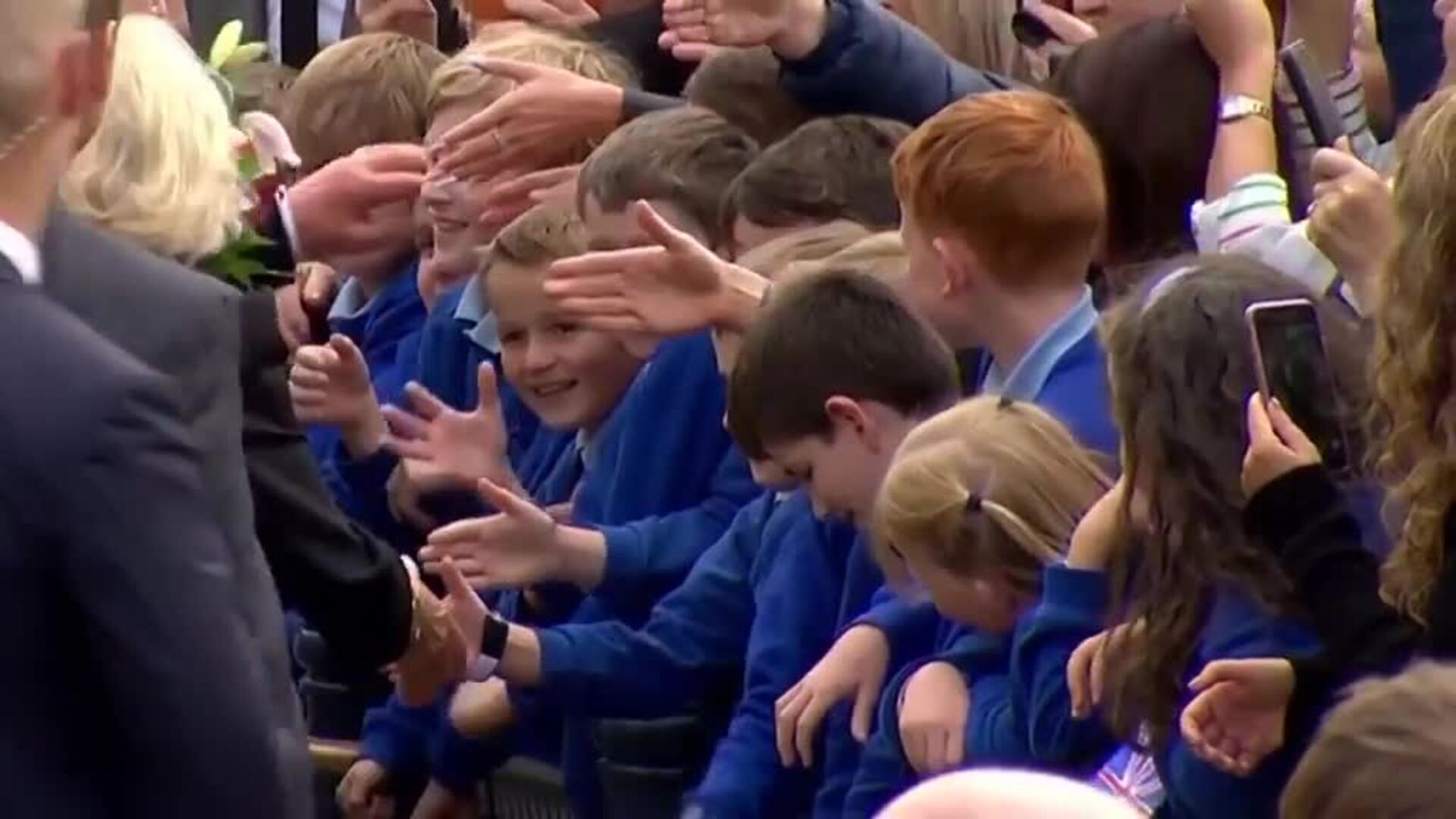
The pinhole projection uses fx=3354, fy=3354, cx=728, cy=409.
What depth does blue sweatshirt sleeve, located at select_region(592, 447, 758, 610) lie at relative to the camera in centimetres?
497

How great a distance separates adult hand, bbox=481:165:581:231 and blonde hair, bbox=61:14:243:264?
1.50m

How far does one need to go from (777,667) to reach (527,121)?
1.53m

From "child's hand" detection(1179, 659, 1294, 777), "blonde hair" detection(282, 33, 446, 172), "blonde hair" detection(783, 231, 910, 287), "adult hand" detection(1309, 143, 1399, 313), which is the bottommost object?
"blonde hair" detection(282, 33, 446, 172)

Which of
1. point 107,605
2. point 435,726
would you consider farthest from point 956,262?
point 107,605

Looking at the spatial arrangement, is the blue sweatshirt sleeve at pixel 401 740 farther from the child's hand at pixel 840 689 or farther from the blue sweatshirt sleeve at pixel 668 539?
the child's hand at pixel 840 689

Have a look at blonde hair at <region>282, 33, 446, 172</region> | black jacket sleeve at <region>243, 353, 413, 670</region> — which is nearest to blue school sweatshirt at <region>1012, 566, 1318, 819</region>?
black jacket sleeve at <region>243, 353, 413, 670</region>

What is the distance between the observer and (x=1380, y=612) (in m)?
3.41

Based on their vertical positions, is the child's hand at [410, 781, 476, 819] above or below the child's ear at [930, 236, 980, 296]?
below

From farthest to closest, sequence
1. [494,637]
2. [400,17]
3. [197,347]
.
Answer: [400,17], [494,637], [197,347]

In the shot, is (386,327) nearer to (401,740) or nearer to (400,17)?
(401,740)

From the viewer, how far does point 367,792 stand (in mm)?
5820

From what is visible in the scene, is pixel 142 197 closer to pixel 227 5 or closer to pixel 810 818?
pixel 810 818

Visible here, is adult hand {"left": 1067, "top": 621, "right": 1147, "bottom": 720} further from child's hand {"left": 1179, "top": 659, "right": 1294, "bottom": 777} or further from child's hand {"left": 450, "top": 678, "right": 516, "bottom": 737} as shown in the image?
child's hand {"left": 450, "top": 678, "right": 516, "bottom": 737}

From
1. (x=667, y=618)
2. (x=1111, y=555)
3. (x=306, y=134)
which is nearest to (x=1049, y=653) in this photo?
(x=1111, y=555)
